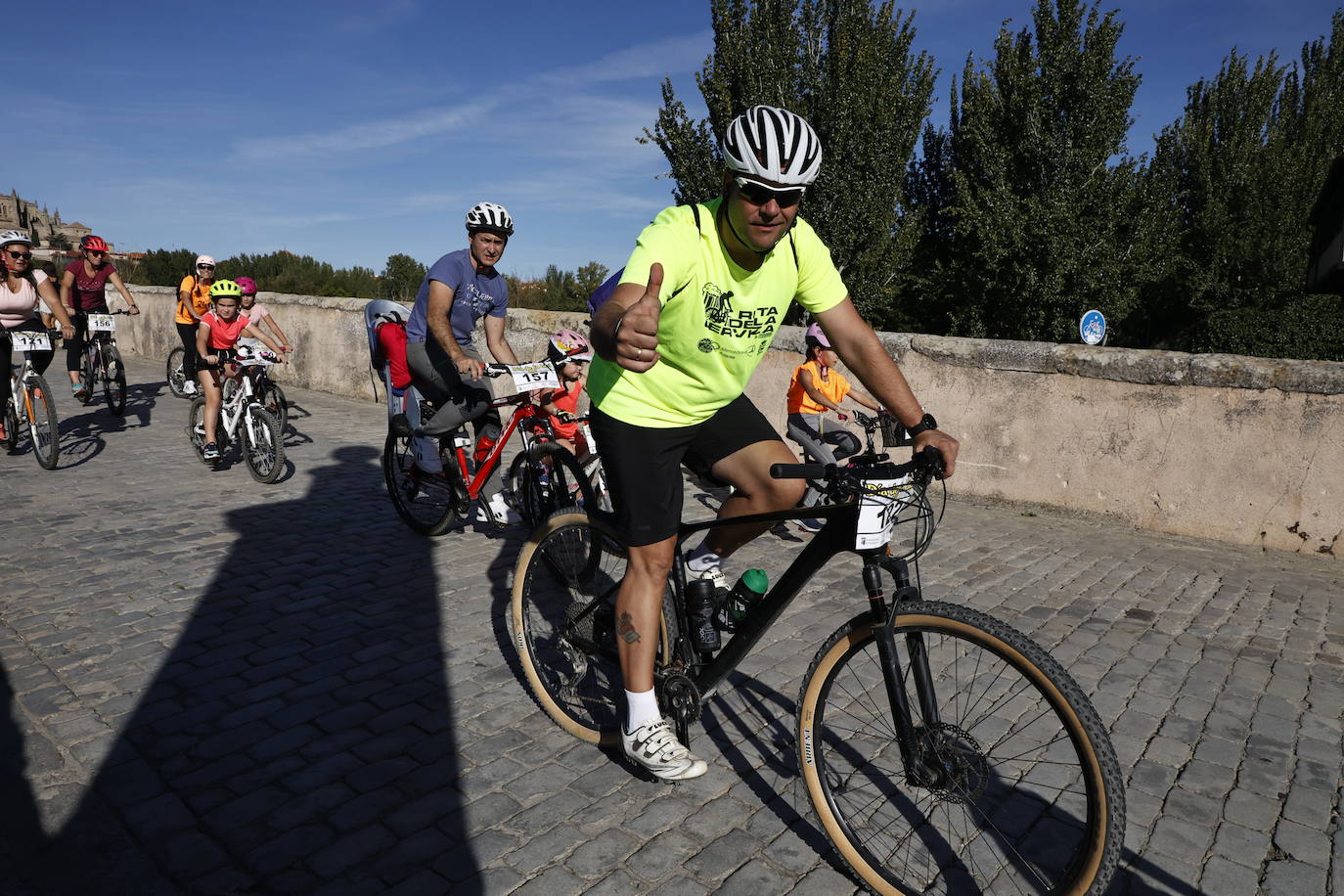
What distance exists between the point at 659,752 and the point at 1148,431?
5616 millimetres

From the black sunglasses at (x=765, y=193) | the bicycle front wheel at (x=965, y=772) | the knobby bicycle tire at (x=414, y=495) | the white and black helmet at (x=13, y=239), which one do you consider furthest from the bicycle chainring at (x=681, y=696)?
the white and black helmet at (x=13, y=239)

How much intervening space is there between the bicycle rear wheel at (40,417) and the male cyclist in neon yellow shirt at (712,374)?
751 cm

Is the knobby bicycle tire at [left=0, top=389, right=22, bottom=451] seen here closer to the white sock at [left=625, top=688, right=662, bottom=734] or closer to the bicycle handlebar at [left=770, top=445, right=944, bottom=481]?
the white sock at [left=625, top=688, right=662, bottom=734]

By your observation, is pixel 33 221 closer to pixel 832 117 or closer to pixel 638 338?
pixel 832 117

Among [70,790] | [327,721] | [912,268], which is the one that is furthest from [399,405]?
[912,268]

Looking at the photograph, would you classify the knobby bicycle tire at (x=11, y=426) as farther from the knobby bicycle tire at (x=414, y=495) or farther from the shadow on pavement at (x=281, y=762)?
the shadow on pavement at (x=281, y=762)

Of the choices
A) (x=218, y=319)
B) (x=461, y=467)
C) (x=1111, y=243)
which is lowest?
(x=461, y=467)

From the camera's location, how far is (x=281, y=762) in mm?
3135

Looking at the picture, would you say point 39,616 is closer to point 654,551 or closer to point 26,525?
point 26,525

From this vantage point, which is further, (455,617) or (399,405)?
(399,405)

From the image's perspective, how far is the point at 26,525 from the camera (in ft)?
20.2

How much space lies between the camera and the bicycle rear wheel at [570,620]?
10.9 feet

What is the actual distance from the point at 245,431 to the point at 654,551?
6198 mm

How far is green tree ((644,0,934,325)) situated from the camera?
803 inches
